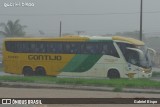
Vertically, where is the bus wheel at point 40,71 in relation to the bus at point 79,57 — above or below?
below

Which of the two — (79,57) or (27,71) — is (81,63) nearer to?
(79,57)

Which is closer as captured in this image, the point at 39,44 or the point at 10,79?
the point at 10,79

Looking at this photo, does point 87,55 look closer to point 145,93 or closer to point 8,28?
point 145,93

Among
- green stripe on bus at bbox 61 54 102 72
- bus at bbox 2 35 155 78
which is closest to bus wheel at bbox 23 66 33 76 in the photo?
bus at bbox 2 35 155 78

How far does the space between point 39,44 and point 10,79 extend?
7.42 metres

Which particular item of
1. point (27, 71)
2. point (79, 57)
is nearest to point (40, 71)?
point (27, 71)

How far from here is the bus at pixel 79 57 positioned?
90.0ft

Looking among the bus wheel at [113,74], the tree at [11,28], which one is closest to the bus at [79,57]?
the bus wheel at [113,74]

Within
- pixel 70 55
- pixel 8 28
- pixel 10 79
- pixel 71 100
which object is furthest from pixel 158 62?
pixel 71 100

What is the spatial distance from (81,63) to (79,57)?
437 mm

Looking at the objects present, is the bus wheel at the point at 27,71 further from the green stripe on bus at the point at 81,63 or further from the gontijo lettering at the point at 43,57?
the green stripe on bus at the point at 81,63

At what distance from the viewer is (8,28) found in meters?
68.7

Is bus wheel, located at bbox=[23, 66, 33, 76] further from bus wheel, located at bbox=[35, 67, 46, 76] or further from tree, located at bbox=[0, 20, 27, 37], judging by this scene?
Answer: tree, located at bbox=[0, 20, 27, 37]

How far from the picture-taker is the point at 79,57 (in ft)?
94.1
